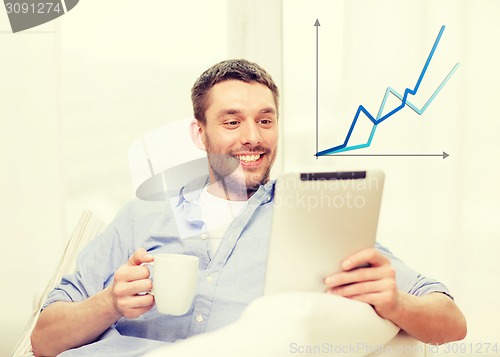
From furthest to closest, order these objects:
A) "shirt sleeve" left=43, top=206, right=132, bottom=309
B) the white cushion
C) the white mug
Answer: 1. "shirt sleeve" left=43, top=206, right=132, bottom=309
2. the white mug
3. the white cushion

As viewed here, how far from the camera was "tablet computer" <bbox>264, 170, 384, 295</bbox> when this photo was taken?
86 cm

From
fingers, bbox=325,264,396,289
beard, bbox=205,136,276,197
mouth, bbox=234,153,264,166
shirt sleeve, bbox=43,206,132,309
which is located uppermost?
mouth, bbox=234,153,264,166

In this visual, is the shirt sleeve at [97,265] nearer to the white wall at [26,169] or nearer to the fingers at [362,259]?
the fingers at [362,259]

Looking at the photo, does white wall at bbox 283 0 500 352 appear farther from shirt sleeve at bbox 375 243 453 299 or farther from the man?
shirt sleeve at bbox 375 243 453 299

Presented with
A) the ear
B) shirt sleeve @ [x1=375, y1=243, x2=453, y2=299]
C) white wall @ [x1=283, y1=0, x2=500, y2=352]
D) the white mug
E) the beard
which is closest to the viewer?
the white mug

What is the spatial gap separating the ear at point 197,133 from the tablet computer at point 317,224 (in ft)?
2.10

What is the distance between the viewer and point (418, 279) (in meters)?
1.12

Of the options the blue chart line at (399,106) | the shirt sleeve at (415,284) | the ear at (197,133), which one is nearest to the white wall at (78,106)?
the blue chart line at (399,106)

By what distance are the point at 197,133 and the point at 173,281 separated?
59cm

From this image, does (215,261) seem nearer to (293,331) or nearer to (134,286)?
(134,286)

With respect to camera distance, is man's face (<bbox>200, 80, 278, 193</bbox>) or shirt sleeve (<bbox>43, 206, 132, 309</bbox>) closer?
shirt sleeve (<bbox>43, 206, 132, 309</bbox>)

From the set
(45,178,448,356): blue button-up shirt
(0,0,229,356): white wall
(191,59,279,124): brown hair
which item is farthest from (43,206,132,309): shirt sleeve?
(0,0,229,356): white wall

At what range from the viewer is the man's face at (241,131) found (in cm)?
137

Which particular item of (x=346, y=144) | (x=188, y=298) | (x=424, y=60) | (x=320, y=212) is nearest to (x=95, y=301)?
(x=188, y=298)
